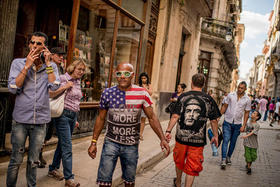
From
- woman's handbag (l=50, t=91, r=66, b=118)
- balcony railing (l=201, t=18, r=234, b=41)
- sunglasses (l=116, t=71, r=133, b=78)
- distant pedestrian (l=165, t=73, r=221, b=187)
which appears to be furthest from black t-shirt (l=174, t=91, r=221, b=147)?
balcony railing (l=201, t=18, r=234, b=41)

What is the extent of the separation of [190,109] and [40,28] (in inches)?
177

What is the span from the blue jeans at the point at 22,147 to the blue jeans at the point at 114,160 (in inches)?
30.5

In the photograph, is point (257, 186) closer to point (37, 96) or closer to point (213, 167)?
point (213, 167)

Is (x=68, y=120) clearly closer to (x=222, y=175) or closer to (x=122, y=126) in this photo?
(x=122, y=126)

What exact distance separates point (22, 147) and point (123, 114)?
1205 mm

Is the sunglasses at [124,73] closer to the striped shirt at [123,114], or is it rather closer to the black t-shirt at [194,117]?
the striped shirt at [123,114]

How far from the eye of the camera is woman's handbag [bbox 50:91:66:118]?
12.1ft

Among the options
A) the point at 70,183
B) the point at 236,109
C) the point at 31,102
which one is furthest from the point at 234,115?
the point at 31,102

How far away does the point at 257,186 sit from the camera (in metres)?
5.23

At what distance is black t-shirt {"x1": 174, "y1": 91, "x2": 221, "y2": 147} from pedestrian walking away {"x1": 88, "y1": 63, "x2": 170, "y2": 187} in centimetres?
121

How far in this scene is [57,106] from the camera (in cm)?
373

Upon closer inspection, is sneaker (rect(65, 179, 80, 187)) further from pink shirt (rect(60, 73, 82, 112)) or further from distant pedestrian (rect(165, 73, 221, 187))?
distant pedestrian (rect(165, 73, 221, 187))

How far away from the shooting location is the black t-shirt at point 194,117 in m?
4.24

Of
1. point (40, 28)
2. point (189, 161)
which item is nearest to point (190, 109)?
point (189, 161)
